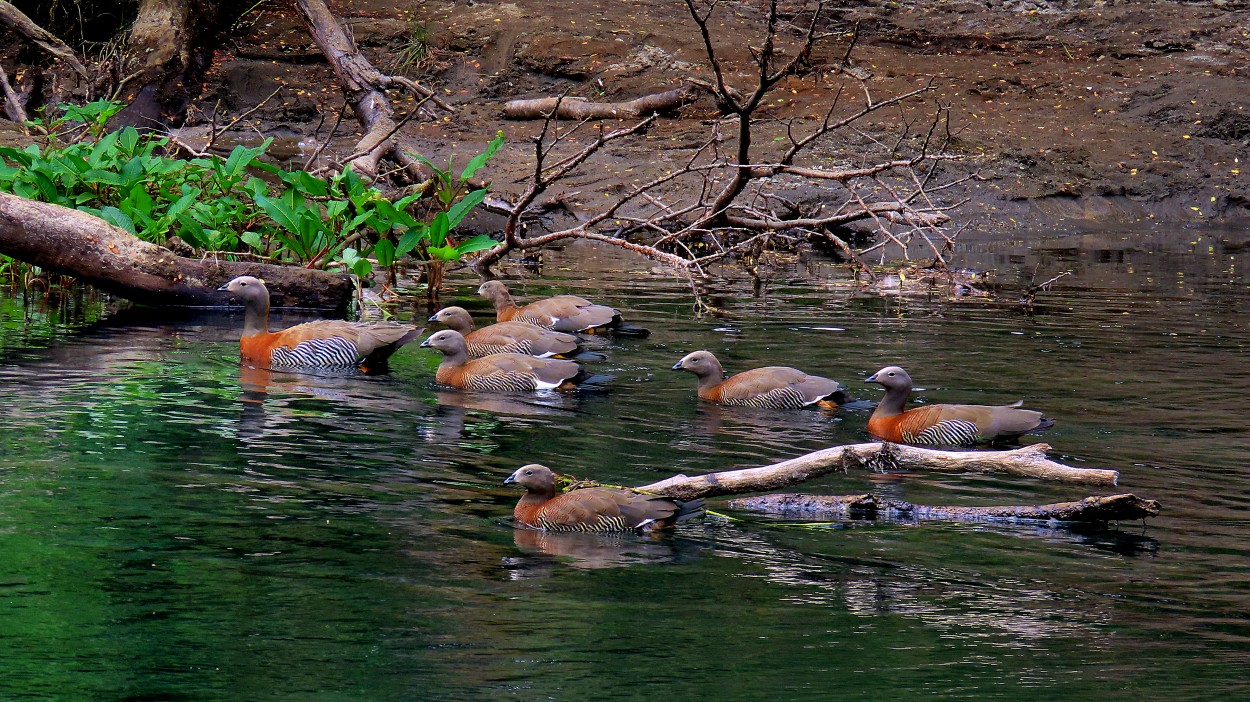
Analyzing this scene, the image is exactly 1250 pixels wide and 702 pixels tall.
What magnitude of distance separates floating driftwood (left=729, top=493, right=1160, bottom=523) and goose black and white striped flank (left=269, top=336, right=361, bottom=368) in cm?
472

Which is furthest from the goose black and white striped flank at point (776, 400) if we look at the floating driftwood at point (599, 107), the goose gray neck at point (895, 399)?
the floating driftwood at point (599, 107)

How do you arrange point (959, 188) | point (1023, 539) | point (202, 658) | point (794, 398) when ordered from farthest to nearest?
1. point (959, 188)
2. point (794, 398)
3. point (1023, 539)
4. point (202, 658)

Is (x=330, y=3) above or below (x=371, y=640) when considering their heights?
above

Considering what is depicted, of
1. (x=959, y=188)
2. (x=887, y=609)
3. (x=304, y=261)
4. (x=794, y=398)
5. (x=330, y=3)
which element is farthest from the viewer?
(x=330, y=3)

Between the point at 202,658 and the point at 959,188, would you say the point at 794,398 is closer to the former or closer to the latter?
the point at 202,658

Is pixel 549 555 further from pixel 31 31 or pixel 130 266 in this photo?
pixel 31 31

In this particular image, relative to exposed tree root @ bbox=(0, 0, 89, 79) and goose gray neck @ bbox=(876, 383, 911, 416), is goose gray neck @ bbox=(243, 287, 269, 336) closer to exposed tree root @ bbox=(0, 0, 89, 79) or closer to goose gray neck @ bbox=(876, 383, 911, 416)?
goose gray neck @ bbox=(876, 383, 911, 416)

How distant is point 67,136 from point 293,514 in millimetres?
14168

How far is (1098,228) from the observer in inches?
851

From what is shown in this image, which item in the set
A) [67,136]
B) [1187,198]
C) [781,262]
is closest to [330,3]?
[67,136]

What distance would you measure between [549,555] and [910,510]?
185 cm

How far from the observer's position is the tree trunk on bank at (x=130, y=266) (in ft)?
40.9

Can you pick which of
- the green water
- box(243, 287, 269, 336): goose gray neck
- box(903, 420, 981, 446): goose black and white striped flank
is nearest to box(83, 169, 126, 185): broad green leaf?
the green water

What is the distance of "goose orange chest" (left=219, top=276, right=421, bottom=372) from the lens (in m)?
10.9
